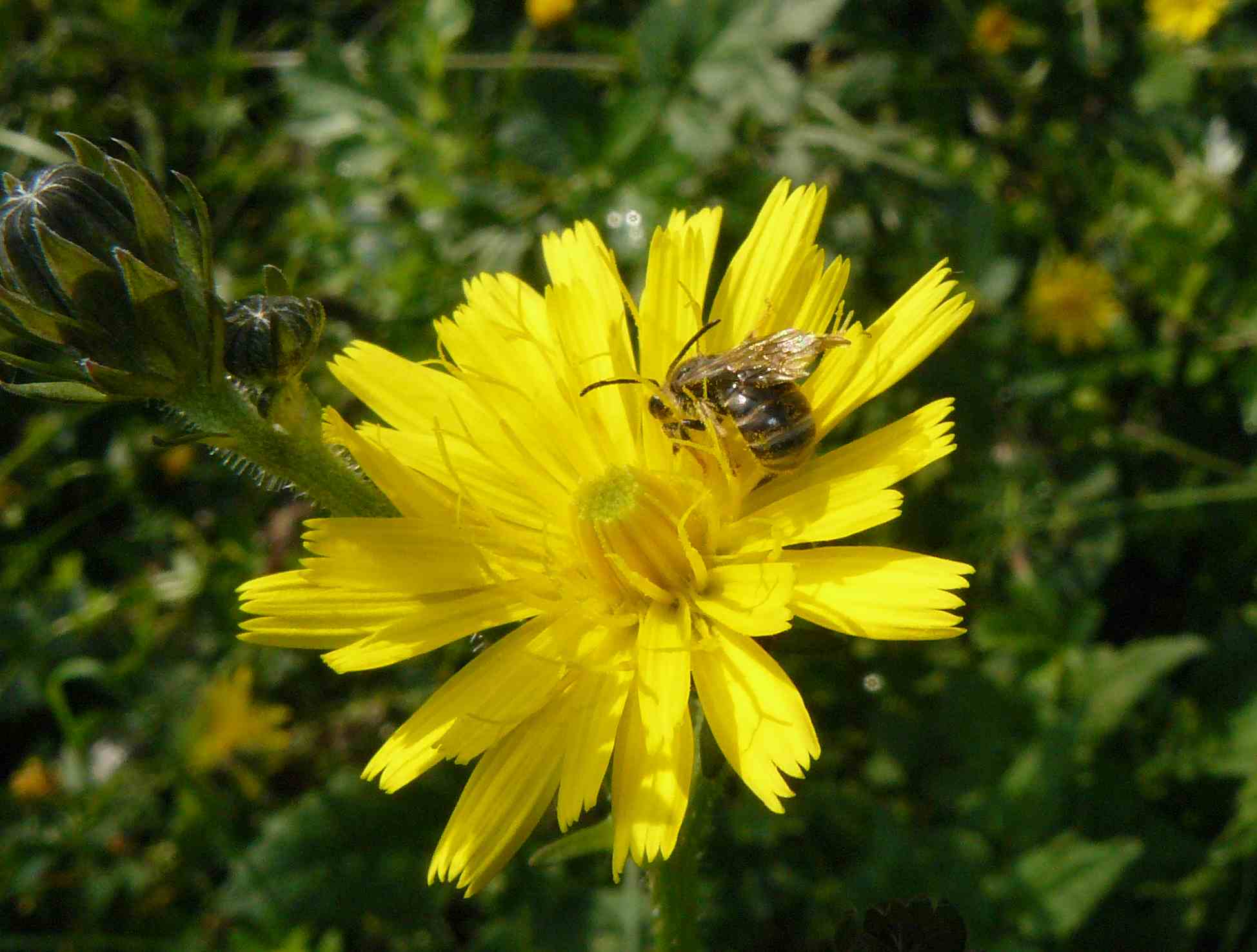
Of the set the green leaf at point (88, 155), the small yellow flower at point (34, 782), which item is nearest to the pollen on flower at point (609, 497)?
the green leaf at point (88, 155)

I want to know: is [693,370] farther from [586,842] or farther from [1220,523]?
[1220,523]

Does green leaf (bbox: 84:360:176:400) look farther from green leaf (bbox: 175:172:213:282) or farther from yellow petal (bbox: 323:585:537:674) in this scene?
yellow petal (bbox: 323:585:537:674)

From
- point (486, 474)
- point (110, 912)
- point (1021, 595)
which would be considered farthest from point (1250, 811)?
point (110, 912)

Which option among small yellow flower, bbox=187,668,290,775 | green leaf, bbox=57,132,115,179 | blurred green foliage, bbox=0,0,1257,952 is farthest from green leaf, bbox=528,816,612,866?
small yellow flower, bbox=187,668,290,775

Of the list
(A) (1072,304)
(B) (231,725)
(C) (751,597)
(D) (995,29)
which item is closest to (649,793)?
(C) (751,597)

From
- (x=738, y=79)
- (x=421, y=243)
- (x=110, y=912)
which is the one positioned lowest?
(x=110, y=912)
